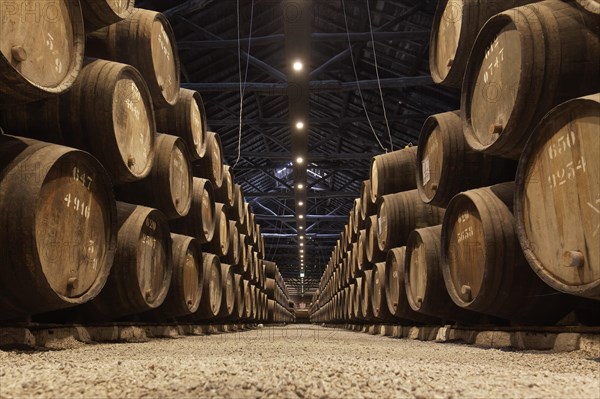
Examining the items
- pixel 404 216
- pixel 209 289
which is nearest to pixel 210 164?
pixel 209 289

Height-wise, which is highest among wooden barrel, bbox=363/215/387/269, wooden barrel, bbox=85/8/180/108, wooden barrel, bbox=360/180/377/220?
wooden barrel, bbox=85/8/180/108

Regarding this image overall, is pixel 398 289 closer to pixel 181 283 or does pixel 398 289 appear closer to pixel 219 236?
pixel 181 283

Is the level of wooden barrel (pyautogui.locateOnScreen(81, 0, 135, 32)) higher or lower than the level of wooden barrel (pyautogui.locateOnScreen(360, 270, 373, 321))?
higher

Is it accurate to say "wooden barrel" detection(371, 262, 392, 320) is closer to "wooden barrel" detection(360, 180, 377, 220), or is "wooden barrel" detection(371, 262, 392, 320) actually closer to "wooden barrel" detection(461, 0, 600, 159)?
"wooden barrel" detection(360, 180, 377, 220)

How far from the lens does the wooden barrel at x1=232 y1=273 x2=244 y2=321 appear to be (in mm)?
7794

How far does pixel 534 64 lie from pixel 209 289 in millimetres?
4219

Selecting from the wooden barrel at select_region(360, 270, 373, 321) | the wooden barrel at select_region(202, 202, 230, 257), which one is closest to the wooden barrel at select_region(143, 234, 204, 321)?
the wooden barrel at select_region(202, 202, 230, 257)

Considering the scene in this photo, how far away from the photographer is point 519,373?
1.76 metres

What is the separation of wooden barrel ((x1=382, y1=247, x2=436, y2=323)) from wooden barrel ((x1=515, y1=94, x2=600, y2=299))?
265 centimetres

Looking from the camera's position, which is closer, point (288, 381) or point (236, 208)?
point (288, 381)

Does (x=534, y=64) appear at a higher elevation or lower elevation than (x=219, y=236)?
higher

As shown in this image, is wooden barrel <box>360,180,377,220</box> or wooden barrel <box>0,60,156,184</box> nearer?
wooden barrel <box>0,60,156,184</box>

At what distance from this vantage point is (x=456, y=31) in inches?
137

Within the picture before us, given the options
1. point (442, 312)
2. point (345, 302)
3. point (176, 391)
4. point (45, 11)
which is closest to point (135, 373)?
point (176, 391)
